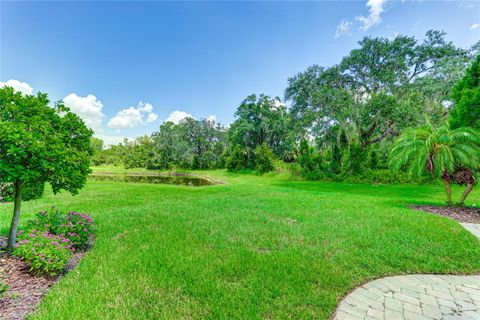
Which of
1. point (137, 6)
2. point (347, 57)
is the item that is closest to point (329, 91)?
point (347, 57)

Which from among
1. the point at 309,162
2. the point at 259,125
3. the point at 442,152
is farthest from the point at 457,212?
the point at 259,125

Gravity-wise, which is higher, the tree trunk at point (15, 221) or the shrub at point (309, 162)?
the shrub at point (309, 162)

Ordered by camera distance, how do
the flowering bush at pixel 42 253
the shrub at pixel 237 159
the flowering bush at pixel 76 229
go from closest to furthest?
the flowering bush at pixel 42 253
the flowering bush at pixel 76 229
the shrub at pixel 237 159

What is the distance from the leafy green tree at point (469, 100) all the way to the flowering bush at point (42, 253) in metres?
10.6

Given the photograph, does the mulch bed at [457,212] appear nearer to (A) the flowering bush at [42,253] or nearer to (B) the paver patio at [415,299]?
(B) the paver patio at [415,299]

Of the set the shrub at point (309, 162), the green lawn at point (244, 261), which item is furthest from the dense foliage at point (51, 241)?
the shrub at point (309, 162)

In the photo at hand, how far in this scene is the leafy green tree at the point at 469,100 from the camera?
6289 mm

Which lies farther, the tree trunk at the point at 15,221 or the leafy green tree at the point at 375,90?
the leafy green tree at the point at 375,90

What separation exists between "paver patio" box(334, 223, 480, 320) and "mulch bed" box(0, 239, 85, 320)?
329 cm

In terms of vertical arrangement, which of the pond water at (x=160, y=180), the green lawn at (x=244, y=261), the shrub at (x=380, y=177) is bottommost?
the pond water at (x=160, y=180)

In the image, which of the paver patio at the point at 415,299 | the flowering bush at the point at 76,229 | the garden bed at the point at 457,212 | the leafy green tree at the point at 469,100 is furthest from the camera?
the leafy green tree at the point at 469,100

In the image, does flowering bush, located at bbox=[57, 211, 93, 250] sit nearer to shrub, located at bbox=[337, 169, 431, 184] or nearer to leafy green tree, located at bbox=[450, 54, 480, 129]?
leafy green tree, located at bbox=[450, 54, 480, 129]

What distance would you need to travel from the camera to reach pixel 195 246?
3.87 m

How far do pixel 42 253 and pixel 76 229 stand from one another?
35.1 inches
